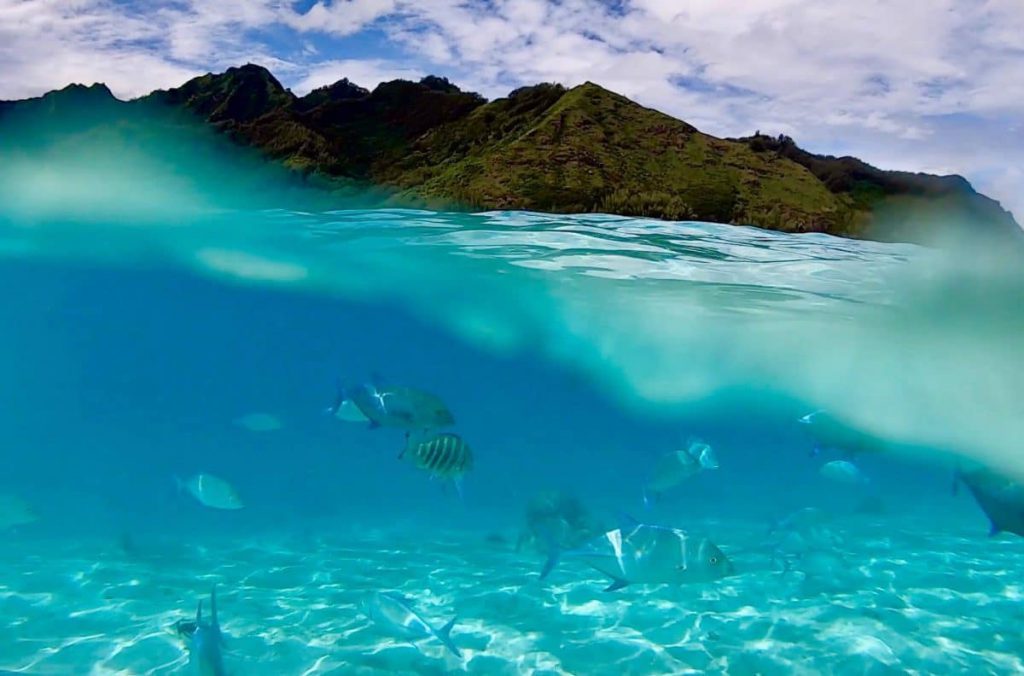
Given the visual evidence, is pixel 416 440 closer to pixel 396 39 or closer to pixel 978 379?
pixel 396 39

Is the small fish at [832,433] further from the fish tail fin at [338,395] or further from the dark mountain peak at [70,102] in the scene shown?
the dark mountain peak at [70,102]

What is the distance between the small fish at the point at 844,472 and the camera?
9477 mm

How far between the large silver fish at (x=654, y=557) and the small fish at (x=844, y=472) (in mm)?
6005

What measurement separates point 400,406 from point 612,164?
12639 millimetres

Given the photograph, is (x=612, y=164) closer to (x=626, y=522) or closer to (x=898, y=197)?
(x=898, y=197)

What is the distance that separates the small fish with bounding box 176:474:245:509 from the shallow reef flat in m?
1.88

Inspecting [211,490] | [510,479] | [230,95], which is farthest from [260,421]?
[510,479]

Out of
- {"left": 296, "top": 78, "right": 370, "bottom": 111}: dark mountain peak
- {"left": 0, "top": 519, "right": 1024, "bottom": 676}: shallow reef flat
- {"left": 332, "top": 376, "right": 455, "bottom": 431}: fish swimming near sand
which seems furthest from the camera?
{"left": 296, "top": 78, "right": 370, "bottom": 111}: dark mountain peak

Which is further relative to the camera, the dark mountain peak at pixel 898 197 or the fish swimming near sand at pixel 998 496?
the dark mountain peak at pixel 898 197

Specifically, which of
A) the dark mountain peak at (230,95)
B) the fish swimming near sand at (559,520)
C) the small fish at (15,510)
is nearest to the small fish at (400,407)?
the fish swimming near sand at (559,520)

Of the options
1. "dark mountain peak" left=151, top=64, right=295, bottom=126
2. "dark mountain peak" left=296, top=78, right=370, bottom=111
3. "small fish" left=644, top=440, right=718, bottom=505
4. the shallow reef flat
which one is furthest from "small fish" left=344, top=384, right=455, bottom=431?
"dark mountain peak" left=296, top=78, right=370, bottom=111

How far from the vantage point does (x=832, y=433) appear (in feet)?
29.1

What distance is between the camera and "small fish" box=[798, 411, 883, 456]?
8852 millimetres

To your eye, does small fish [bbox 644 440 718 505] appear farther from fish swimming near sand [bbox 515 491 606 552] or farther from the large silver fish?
the large silver fish
